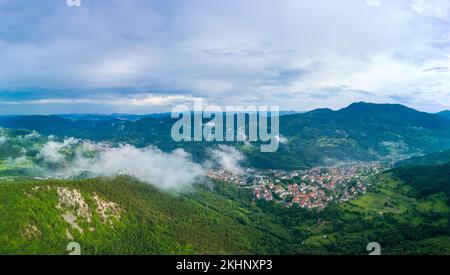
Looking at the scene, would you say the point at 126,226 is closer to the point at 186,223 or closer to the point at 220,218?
the point at 186,223

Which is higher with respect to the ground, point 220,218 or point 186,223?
point 186,223

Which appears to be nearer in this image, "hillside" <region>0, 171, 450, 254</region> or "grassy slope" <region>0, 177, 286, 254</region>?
"grassy slope" <region>0, 177, 286, 254</region>

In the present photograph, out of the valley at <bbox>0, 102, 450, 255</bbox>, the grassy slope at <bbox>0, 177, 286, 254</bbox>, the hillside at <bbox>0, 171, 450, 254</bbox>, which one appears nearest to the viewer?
the grassy slope at <bbox>0, 177, 286, 254</bbox>

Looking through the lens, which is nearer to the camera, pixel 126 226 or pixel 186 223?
pixel 126 226

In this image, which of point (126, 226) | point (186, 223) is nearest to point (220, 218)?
point (186, 223)

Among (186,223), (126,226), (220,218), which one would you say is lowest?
(220,218)

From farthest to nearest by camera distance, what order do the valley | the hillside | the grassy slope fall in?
the valley
the hillside
the grassy slope

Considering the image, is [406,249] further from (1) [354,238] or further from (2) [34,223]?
(2) [34,223]

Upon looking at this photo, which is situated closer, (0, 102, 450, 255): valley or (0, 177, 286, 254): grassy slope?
(0, 177, 286, 254): grassy slope

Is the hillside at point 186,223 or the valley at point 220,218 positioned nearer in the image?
the hillside at point 186,223
